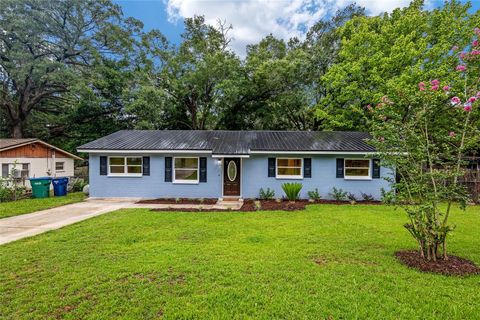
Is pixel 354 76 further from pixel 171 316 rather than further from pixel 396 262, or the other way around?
pixel 171 316

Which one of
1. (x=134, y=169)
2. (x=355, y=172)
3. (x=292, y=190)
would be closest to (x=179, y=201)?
(x=134, y=169)

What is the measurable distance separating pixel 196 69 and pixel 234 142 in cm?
1048

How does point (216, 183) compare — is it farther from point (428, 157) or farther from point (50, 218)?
point (428, 157)

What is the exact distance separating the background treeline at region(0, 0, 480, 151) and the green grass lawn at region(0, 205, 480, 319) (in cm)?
1288

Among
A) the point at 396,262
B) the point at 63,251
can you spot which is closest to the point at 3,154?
the point at 63,251

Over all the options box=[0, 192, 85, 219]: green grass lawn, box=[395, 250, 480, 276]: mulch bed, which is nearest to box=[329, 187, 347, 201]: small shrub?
box=[395, 250, 480, 276]: mulch bed

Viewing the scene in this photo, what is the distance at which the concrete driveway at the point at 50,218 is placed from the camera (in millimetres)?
6648

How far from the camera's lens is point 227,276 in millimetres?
4070

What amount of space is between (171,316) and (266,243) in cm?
314

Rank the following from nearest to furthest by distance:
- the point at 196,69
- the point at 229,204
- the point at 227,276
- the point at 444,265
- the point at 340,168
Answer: the point at 227,276, the point at 444,265, the point at 229,204, the point at 340,168, the point at 196,69

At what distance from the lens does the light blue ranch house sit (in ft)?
40.5

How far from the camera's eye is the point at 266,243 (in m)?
5.77

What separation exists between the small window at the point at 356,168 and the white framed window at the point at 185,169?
7833 mm

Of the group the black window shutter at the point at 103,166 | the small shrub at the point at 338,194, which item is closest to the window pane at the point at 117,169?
the black window shutter at the point at 103,166
